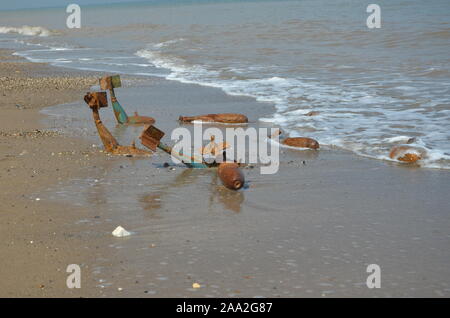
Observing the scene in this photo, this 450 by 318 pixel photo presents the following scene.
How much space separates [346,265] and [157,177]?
8.89ft

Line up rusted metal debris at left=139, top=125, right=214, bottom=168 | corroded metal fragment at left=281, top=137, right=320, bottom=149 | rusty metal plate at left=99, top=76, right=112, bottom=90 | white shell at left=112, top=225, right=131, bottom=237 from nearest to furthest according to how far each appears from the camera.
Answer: white shell at left=112, top=225, right=131, bottom=237 < rusted metal debris at left=139, top=125, right=214, bottom=168 < corroded metal fragment at left=281, top=137, right=320, bottom=149 < rusty metal plate at left=99, top=76, right=112, bottom=90

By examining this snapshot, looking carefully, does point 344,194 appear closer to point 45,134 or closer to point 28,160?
point 28,160

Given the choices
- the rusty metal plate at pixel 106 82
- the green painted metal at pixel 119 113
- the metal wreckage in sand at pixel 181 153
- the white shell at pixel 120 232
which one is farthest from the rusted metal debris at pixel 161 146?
the green painted metal at pixel 119 113

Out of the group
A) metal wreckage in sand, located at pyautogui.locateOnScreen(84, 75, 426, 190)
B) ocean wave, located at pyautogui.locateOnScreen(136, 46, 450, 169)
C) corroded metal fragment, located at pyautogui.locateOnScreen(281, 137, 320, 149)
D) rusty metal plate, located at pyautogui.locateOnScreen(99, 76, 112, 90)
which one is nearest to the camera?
metal wreckage in sand, located at pyautogui.locateOnScreen(84, 75, 426, 190)

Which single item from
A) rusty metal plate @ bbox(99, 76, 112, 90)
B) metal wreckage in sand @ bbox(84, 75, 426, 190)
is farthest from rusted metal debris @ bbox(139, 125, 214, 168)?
rusty metal plate @ bbox(99, 76, 112, 90)

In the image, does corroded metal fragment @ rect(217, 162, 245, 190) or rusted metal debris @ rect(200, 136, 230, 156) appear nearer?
corroded metal fragment @ rect(217, 162, 245, 190)

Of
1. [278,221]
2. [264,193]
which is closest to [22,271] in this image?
[278,221]

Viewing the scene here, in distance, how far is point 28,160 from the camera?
6.96m

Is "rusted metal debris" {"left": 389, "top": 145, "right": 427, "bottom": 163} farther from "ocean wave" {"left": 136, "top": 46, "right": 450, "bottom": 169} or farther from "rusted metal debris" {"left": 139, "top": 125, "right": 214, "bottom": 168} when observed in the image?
"rusted metal debris" {"left": 139, "top": 125, "right": 214, "bottom": 168}

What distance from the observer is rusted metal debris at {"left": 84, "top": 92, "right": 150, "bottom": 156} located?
23.3 feet

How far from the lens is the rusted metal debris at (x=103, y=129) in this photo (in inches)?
280

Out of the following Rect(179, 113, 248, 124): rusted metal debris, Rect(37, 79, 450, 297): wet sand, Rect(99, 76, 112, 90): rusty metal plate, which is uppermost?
Rect(99, 76, 112, 90): rusty metal plate

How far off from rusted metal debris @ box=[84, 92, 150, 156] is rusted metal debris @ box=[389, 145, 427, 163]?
2.78 m

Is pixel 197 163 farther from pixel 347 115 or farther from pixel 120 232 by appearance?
pixel 347 115
